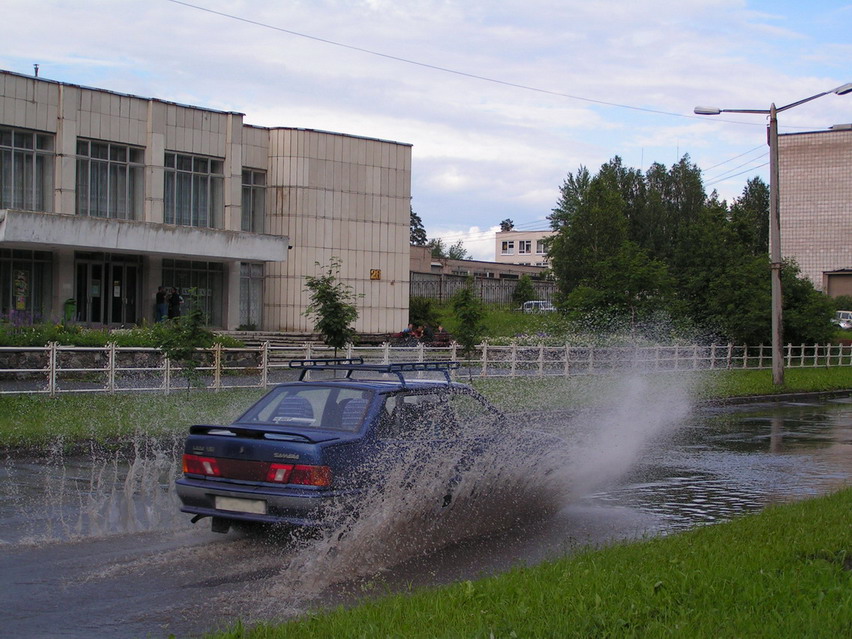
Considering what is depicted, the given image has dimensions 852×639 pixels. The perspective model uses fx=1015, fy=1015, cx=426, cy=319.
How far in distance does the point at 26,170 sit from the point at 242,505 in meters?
31.0

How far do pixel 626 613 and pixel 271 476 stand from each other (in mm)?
3371

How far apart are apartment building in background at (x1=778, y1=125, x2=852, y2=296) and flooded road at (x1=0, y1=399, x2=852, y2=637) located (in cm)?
6925

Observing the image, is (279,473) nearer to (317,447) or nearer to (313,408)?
(317,447)

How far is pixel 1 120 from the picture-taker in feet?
113

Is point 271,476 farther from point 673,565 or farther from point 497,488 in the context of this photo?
point 673,565

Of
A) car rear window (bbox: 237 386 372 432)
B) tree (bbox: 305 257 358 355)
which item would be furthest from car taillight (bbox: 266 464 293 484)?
tree (bbox: 305 257 358 355)

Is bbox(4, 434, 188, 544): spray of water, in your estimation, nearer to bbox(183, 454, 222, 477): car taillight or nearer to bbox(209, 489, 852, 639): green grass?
bbox(183, 454, 222, 477): car taillight

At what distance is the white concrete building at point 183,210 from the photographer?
3559 cm

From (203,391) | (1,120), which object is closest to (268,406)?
(203,391)

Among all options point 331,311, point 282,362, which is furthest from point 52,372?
point 282,362

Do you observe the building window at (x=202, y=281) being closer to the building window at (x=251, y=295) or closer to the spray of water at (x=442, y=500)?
the building window at (x=251, y=295)

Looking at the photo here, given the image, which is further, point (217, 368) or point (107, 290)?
point (107, 290)

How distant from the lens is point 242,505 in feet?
26.9

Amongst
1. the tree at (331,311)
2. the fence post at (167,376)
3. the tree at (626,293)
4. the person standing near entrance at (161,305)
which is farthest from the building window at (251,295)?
the fence post at (167,376)
